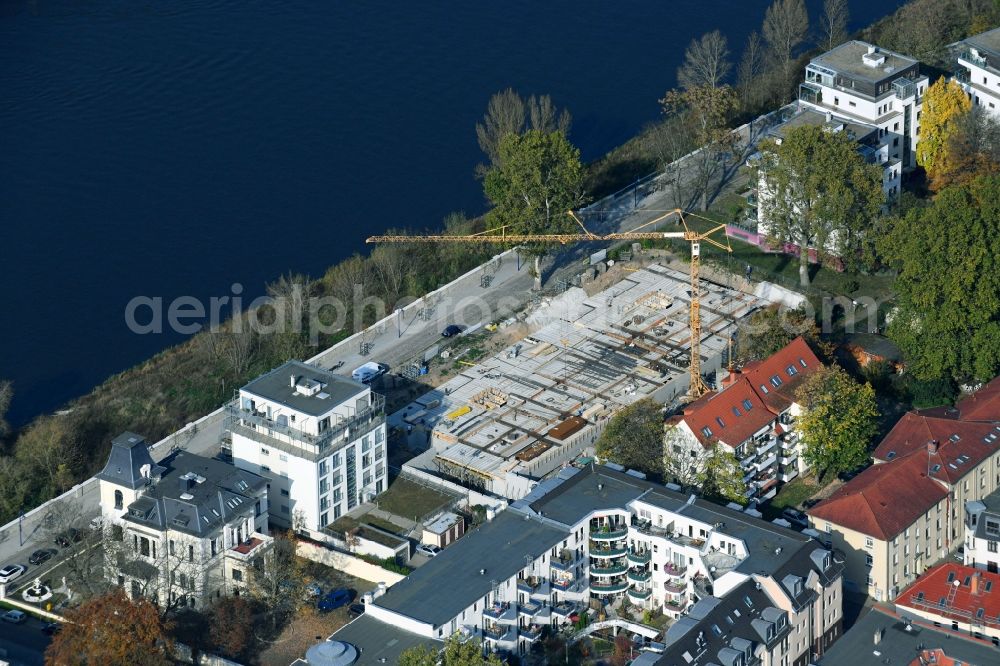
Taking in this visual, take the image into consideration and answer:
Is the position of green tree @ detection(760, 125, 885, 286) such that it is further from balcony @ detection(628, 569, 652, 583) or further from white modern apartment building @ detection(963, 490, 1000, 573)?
balcony @ detection(628, 569, 652, 583)

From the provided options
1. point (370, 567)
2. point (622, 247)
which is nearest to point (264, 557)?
point (370, 567)

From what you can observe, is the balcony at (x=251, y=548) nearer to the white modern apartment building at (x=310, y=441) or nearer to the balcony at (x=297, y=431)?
the white modern apartment building at (x=310, y=441)

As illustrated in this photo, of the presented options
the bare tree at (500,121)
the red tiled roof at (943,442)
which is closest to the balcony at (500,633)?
the red tiled roof at (943,442)

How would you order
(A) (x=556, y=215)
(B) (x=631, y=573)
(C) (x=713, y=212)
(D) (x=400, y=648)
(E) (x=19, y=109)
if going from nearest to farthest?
(D) (x=400, y=648) < (B) (x=631, y=573) < (A) (x=556, y=215) < (C) (x=713, y=212) < (E) (x=19, y=109)

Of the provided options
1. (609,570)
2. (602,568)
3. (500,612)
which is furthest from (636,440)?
(500,612)

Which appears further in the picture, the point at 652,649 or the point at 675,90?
the point at 675,90

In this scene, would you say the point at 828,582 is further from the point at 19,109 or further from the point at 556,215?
the point at 19,109
